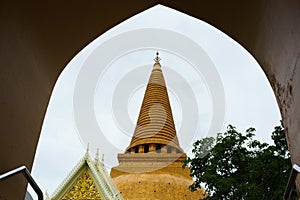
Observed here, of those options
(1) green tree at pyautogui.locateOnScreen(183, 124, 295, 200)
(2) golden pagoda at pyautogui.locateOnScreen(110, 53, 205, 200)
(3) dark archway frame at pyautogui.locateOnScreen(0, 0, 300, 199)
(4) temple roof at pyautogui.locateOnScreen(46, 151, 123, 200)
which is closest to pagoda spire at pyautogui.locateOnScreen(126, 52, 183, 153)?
(2) golden pagoda at pyautogui.locateOnScreen(110, 53, 205, 200)

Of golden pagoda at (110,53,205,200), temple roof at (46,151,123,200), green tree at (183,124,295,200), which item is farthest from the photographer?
golden pagoda at (110,53,205,200)

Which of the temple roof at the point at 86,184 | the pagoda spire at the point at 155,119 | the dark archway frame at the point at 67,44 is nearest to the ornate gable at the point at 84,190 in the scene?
the temple roof at the point at 86,184

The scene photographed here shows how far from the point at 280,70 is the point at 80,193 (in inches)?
362

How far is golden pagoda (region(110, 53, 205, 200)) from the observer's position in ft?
48.5

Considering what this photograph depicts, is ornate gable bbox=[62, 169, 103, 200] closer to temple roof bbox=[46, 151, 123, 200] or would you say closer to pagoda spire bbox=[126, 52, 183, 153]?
temple roof bbox=[46, 151, 123, 200]

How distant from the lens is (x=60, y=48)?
2.88 metres

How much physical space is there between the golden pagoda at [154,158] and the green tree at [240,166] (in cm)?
588

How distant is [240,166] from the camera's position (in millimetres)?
7473

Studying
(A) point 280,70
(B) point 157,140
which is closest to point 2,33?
(A) point 280,70

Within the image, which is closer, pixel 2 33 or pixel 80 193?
pixel 2 33

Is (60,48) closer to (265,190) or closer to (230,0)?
(230,0)

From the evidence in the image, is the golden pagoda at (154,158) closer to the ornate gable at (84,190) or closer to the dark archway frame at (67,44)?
the ornate gable at (84,190)

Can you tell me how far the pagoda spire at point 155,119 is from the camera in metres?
18.7

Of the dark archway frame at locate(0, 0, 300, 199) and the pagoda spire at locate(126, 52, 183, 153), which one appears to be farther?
the pagoda spire at locate(126, 52, 183, 153)
